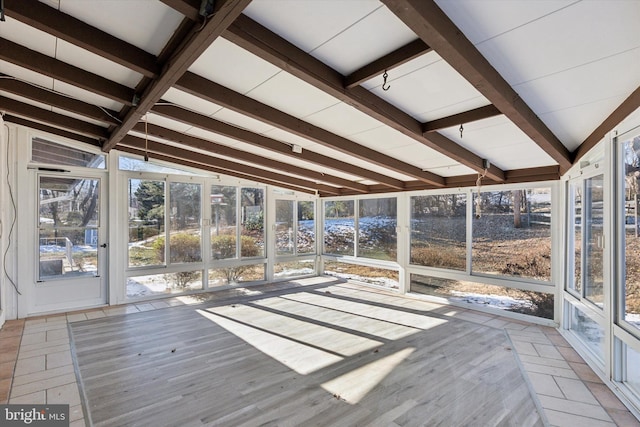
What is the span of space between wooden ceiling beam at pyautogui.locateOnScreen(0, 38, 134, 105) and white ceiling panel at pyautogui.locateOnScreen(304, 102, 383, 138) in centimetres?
175

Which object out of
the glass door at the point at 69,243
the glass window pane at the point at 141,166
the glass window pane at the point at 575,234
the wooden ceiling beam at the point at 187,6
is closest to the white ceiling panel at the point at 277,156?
the glass window pane at the point at 141,166

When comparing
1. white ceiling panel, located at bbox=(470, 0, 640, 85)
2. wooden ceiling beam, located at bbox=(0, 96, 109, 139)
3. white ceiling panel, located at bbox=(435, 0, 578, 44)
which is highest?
wooden ceiling beam, located at bbox=(0, 96, 109, 139)

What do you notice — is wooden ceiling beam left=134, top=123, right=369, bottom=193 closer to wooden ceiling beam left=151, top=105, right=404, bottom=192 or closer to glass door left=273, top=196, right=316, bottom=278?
wooden ceiling beam left=151, top=105, right=404, bottom=192

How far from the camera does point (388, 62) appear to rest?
206 centimetres

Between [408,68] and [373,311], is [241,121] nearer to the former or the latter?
[408,68]

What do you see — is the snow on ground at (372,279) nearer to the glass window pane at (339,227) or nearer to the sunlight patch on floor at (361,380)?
the glass window pane at (339,227)

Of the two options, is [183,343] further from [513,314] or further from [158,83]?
[513,314]

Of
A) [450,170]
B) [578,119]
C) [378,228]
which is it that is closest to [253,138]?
[450,170]

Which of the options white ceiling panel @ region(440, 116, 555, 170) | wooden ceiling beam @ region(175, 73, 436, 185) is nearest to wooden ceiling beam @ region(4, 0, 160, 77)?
wooden ceiling beam @ region(175, 73, 436, 185)

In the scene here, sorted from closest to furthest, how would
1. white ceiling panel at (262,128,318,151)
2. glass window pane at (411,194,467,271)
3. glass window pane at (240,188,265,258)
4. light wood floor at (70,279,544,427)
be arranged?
light wood floor at (70,279,544,427)
white ceiling panel at (262,128,318,151)
glass window pane at (411,194,467,271)
glass window pane at (240,188,265,258)

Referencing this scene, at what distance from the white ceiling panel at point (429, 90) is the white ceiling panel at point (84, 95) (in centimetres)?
284

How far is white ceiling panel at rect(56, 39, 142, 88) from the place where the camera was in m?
2.49

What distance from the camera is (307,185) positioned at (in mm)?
7215

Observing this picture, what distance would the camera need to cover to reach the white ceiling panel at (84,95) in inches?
124
